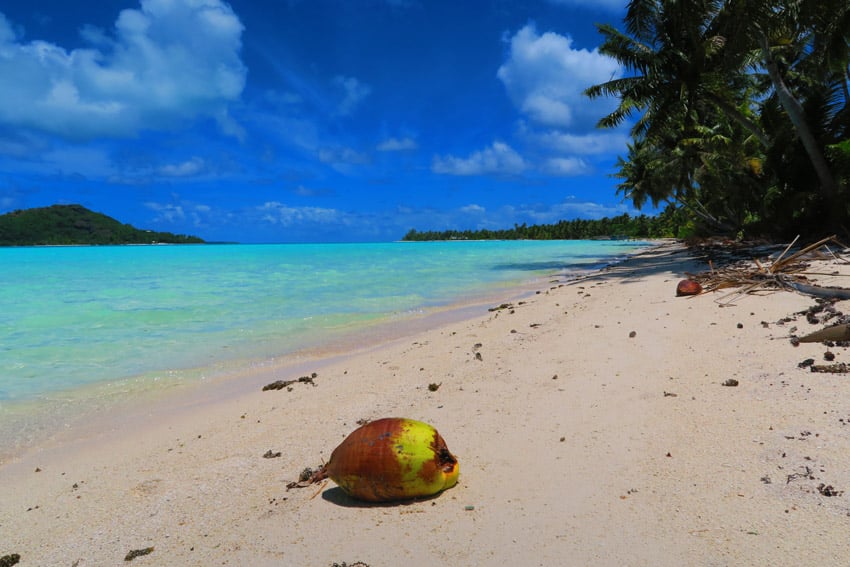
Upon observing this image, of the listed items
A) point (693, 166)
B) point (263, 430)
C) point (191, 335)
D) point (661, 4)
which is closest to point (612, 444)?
point (263, 430)

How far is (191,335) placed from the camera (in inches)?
366

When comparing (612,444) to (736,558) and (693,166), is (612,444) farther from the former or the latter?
(693,166)

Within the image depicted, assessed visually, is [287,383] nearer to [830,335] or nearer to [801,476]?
[801,476]

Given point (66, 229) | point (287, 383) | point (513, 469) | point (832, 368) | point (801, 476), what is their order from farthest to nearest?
point (66, 229), point (287, 383), point (832, 368), point (513, 469), point (801, 476)

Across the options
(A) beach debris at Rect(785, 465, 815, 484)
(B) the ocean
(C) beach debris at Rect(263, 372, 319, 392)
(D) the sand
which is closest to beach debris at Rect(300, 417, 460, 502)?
(D) the sand

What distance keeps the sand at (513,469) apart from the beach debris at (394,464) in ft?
0.37

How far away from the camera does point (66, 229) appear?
450 feet

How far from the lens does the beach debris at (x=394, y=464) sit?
2592 mm

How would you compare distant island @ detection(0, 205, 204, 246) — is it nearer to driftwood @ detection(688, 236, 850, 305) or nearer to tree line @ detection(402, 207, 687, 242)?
tree line @ detection(402, 207, 687, 242)

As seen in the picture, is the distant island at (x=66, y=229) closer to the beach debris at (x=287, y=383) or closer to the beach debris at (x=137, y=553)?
the beach debris at (x=287, y=383)

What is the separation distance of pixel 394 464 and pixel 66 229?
173121 millimetres

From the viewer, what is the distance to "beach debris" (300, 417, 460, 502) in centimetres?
259

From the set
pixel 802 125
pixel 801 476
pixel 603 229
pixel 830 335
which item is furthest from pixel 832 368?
pixel 603 229

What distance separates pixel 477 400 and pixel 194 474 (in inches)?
97.1
